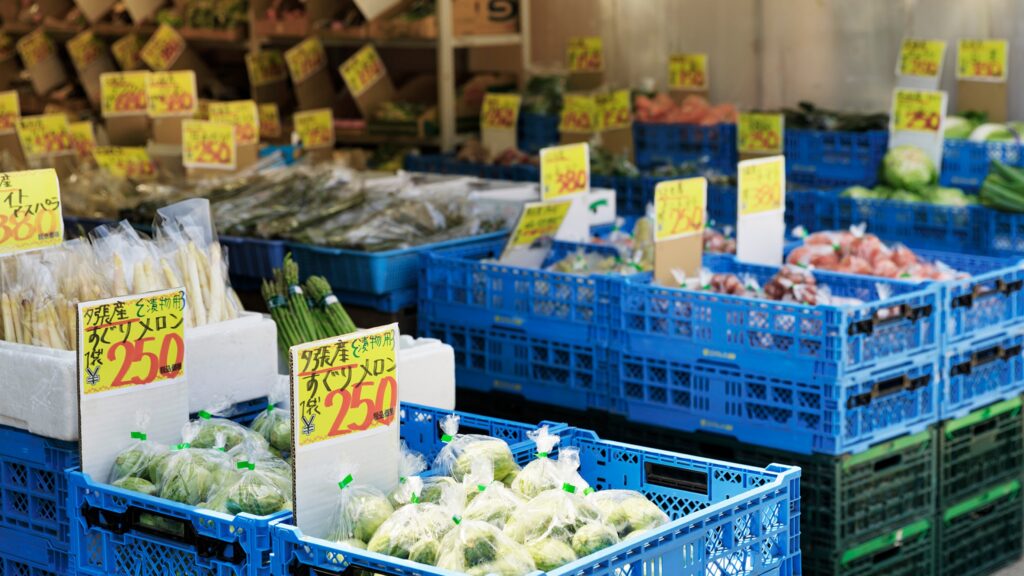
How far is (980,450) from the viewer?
16.1 feet

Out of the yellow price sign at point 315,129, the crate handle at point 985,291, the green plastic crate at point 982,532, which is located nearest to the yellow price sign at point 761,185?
the crate handle at point 985,291

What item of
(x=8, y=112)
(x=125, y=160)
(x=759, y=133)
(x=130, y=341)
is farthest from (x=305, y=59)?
Result: (x=130, y=341)

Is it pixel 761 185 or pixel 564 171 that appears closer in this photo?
pixel 761 185

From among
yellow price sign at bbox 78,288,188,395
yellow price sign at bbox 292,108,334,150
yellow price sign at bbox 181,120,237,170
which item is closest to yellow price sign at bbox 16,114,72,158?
yellow price sign at bbox 181,120,237,170

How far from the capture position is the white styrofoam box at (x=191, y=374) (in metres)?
3.49

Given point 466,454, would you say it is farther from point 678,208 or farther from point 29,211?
point 678,208

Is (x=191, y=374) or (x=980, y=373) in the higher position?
(x=191, y=374)

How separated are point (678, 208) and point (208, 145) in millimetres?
2722

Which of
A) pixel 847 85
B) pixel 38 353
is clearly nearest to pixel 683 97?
pixel 847 85

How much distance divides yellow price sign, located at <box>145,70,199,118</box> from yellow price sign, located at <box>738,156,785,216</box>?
319 centimetres

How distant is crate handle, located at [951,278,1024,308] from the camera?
15.5 ft

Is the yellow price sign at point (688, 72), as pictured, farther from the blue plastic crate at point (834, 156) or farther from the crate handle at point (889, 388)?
the crate handle at point (889, 388)

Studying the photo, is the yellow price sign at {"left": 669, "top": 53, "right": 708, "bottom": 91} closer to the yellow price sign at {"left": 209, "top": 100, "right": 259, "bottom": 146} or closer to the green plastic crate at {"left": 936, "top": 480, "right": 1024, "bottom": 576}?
the yellow price sign at {"left": 209, "top": 100, "right": 259, "bottom": 146}

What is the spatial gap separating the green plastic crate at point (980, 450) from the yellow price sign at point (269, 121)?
5538 mm
